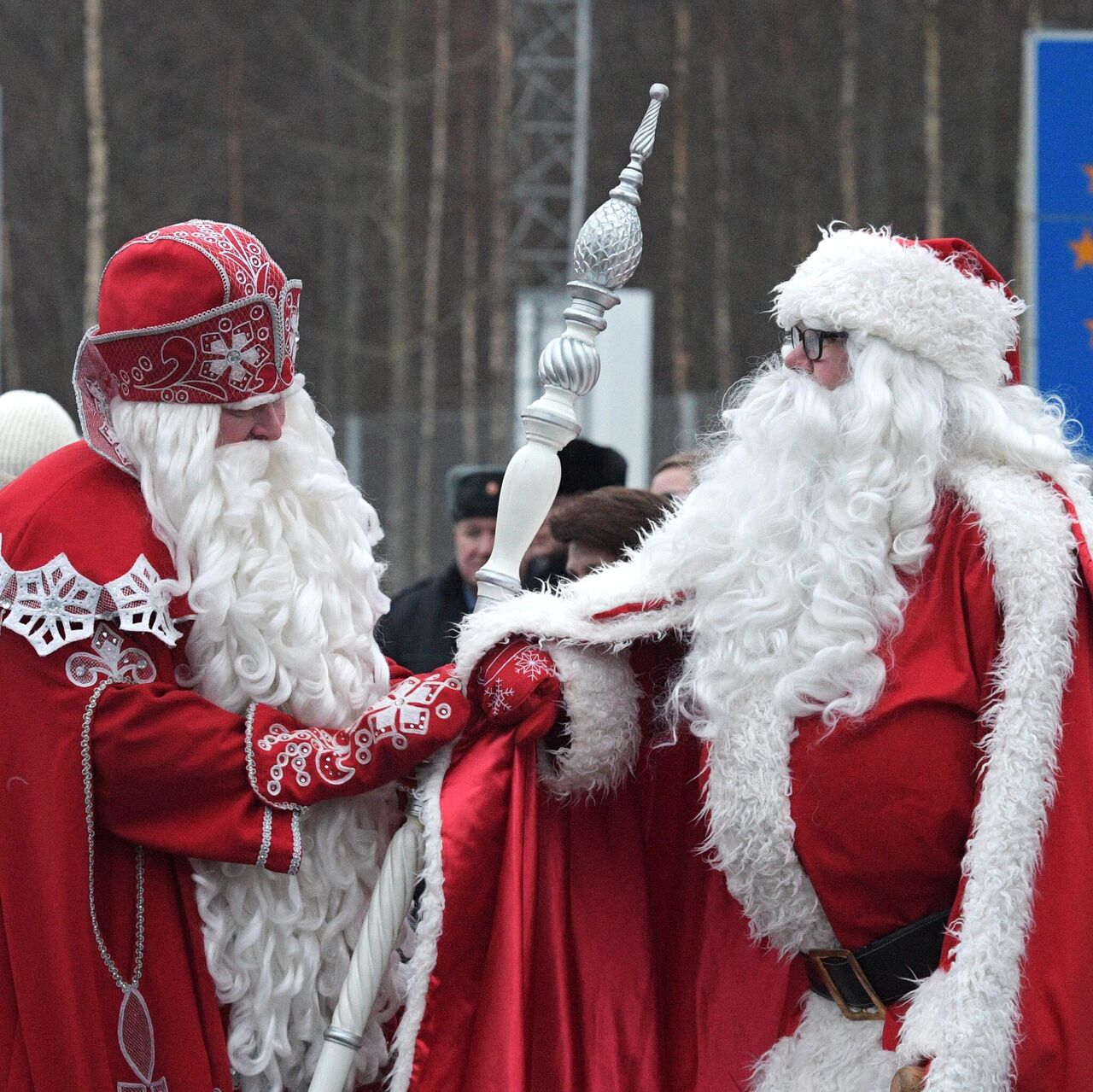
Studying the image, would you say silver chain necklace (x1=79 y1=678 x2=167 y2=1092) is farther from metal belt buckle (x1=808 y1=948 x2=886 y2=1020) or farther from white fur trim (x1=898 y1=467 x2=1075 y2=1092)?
white fur trim (x1=898 y1=467 x2=1075 y2=1092)

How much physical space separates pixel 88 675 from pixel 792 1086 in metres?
1.42

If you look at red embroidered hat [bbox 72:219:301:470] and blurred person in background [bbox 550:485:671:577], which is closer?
red embroidered hat [bbox 72:219:301:470]

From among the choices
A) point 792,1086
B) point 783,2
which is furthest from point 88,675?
point 783,2

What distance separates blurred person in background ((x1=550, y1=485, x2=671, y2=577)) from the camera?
3.95 m

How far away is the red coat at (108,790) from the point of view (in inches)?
104

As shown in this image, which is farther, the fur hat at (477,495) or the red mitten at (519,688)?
the fur hat at (477,495)

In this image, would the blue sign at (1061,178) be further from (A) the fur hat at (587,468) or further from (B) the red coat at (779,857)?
(B) the red coat at (779,857)

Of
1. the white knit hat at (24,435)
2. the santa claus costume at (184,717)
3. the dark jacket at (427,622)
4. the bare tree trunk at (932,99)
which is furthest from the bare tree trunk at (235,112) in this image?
the santa claus costume at (184,717)

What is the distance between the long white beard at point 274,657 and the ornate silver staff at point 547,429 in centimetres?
9

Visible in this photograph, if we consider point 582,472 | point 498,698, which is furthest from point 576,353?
point 582,472

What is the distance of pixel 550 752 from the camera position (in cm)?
301

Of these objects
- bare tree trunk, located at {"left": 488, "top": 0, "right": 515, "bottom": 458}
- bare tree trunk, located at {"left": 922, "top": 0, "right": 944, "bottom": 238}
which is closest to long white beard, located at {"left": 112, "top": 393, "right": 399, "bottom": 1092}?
bare tree trunk, located at {"left": 488, "top": 0, "right": 515, "bottom": 458}

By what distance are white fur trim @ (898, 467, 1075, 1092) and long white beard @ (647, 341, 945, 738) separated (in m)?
0.18

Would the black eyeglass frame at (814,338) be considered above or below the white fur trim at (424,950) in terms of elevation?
above
